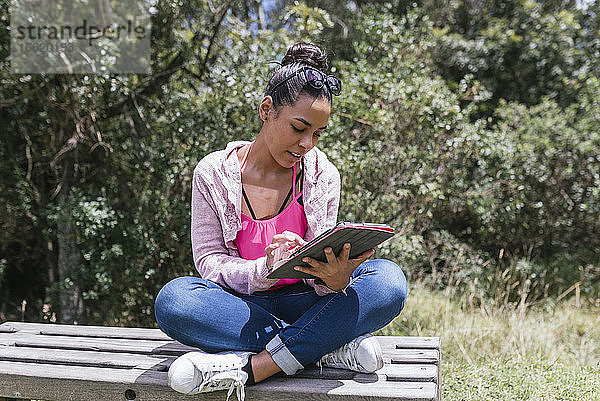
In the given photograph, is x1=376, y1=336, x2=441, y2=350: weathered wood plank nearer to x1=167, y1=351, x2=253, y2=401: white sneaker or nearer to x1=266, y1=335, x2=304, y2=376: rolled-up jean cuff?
x1=266, y1=335, x2=304, y2=376: rolled-up jean cuff

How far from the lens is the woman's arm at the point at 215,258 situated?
211 cm

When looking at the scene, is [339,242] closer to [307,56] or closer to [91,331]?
[307,56]

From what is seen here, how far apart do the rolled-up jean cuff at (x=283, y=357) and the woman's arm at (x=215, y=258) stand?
0.71ft

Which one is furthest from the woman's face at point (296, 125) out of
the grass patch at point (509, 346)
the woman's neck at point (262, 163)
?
the grass patch at point (509, 346)

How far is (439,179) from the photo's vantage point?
4203 millimetres

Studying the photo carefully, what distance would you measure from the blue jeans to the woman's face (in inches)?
19.2

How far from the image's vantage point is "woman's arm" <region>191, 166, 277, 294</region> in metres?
2.11

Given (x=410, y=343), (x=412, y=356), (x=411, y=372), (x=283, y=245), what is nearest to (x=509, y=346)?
(x=410, y=343)

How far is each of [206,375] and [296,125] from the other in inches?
34.2

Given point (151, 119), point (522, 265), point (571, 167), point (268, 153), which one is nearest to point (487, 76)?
point (571, 167)

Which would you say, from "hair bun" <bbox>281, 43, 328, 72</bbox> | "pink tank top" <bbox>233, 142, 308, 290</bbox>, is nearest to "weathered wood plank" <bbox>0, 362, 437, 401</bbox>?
"pink tank top" <bbox>233, 142, 308, 290</bbox>

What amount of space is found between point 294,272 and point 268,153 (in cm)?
55

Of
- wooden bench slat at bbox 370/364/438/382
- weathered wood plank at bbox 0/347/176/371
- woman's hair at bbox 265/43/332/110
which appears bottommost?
wooden bench slat at bbox 370/364/438/382

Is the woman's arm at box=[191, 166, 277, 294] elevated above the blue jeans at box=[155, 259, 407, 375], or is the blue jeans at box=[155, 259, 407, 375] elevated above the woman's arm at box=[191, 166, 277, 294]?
the woman's arm at box=[191, 166, 277, 294]
